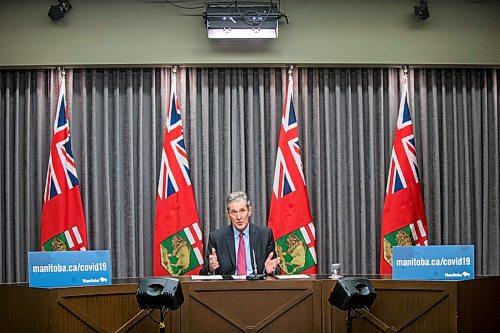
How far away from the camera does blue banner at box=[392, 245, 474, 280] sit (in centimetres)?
539

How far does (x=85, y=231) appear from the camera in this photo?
782 cm

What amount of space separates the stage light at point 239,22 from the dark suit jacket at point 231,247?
6.71 feet

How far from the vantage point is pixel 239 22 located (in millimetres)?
7535

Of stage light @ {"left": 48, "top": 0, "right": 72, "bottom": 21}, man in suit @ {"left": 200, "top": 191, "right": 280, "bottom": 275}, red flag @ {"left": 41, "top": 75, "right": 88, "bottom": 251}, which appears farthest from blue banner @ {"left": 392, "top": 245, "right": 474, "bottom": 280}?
stage light @ {"left": 48, "top": 0, "right": 72, "bottom": 21}

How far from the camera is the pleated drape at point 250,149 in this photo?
8047mm

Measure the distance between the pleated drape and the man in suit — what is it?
1.68m

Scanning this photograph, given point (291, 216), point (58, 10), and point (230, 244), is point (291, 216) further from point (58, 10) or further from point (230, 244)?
point (58, 10)

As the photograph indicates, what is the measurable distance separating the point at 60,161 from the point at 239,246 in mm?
2332

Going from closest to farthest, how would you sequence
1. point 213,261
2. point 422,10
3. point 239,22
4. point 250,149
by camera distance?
1. point 213,261
2. point 239,22
3. point 422,10
4. point 250,149

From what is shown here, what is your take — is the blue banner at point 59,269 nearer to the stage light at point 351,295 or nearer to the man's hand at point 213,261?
the man's hand at point 213,261

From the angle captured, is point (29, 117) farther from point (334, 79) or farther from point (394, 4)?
point (394, 4)

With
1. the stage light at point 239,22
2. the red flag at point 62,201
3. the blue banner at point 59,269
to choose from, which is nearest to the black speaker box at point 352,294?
the blue banner at point 59,269

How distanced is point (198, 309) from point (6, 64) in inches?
143

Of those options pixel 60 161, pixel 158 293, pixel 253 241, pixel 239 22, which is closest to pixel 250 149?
pixel 239 22
